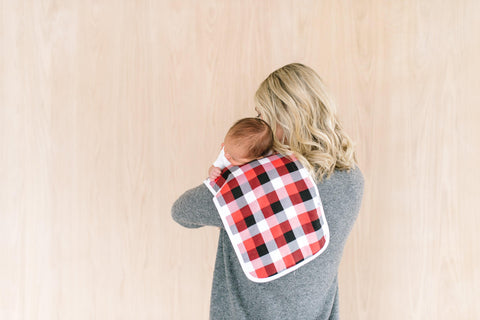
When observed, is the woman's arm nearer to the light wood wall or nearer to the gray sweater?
the gray sweater

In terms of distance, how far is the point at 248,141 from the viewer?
872mm

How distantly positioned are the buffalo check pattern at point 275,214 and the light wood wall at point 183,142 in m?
0.59

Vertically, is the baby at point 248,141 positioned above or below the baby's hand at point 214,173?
above

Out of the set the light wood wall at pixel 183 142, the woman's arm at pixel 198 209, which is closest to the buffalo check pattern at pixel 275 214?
the woman's arm at pixel 198 209

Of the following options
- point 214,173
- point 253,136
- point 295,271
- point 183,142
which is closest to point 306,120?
point 253,136

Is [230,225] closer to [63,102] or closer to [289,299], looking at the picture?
[289,299]

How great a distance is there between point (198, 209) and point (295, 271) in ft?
0.87

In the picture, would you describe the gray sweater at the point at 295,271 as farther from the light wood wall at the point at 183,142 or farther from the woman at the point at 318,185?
the light wood wall at the point at 183,142

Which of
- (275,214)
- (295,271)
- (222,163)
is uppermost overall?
(222,163)

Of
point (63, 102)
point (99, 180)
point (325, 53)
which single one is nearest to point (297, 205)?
point (325, 53)

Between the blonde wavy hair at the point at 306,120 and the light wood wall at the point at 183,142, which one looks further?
the light wood wall at the point at 183,142

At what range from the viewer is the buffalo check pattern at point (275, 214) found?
33.1 inches

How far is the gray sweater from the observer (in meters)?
0.87

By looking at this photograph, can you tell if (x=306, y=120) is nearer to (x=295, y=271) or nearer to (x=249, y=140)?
(x=249, y=140)
